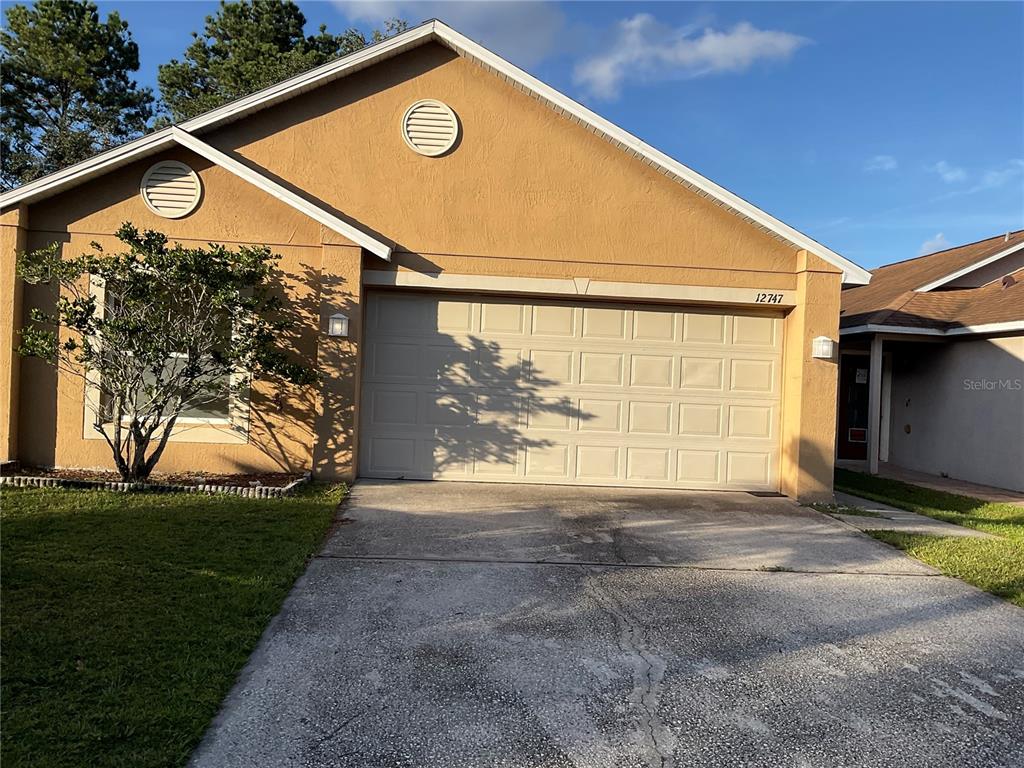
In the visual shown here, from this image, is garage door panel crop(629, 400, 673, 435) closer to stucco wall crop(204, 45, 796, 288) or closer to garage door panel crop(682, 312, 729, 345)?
garage door panel crop(682, 312, 729, 345)

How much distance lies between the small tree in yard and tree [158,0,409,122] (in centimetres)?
1709

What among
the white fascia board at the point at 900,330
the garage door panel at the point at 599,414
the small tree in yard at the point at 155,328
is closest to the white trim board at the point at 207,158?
the small tree in yard at the point at 155,328

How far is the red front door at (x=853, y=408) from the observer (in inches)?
531

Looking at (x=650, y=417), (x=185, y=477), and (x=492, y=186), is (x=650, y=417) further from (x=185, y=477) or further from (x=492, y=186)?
(x=185, y=477)

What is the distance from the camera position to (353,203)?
8289 millimetres

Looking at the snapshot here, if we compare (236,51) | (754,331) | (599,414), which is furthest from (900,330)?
(236,51)

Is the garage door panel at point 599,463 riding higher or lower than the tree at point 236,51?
lower

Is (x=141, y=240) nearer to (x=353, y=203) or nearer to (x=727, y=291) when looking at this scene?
(x=353, y=203)

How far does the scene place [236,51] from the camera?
22516 mm

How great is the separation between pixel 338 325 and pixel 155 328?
1.93 metres

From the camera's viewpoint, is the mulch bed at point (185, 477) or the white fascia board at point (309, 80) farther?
the white fascia board at point (309, 80)

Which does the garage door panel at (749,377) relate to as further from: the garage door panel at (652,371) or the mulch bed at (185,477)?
the mulch bed at (185,477)

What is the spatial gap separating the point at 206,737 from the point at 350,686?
0.69 m

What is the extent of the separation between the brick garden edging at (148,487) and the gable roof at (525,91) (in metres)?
4.28
